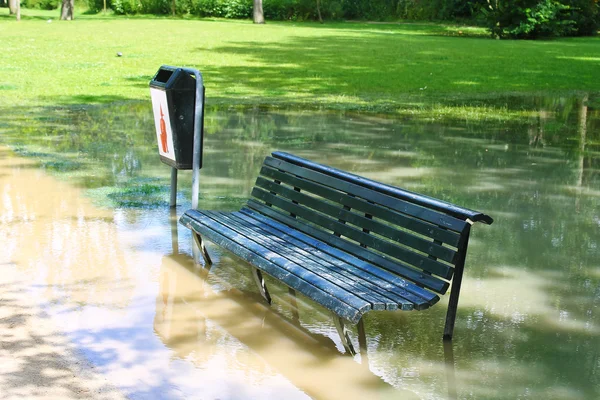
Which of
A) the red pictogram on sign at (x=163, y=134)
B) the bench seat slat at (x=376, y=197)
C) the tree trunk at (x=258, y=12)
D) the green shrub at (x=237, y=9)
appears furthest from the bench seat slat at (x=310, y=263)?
the green shrub at (x=237, y=9)

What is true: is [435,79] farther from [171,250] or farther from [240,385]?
[240,385]

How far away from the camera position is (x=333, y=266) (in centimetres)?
533

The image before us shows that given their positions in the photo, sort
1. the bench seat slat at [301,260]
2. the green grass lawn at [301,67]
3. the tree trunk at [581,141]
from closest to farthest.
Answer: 1. the bench seat slat at [301,260]
2. the tree trunk at [581,141]
3. the green grass lawn at [301,67]

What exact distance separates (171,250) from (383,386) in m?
2.83

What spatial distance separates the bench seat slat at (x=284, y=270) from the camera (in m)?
4.59

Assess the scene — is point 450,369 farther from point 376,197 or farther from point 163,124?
point 163,124

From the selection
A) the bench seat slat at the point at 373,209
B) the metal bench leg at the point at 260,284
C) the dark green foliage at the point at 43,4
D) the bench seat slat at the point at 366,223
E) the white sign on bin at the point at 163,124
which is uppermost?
the dark green foliage at the point at 43,4

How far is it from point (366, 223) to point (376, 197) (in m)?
0.18

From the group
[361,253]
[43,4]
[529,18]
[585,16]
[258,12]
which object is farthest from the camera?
[43,4]

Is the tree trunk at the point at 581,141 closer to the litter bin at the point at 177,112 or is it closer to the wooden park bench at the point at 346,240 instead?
the wooden park bench at the point at 346,240

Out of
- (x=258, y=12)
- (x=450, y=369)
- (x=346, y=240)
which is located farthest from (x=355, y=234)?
(x=258, y=12)

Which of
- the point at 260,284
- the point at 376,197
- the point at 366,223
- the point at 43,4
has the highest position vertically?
the point at 43,4

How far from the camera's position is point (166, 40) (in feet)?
105

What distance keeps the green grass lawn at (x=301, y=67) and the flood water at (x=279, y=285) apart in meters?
4.80
